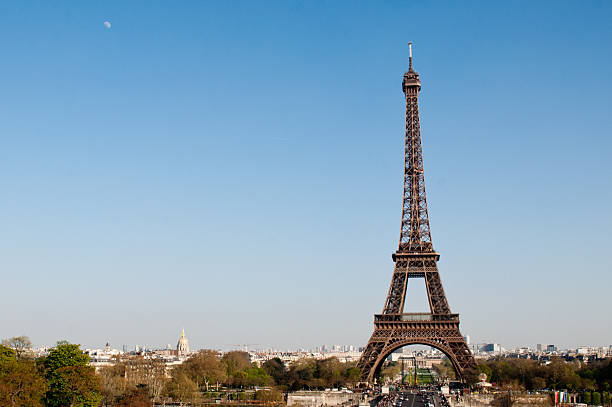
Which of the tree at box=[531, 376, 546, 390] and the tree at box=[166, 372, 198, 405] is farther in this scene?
the tree at box=[531, 376, 546, 390]

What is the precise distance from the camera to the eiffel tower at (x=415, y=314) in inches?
3142

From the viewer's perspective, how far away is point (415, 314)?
81375 millimetres

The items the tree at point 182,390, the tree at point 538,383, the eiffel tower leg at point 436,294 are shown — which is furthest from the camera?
the tree at point 538,383

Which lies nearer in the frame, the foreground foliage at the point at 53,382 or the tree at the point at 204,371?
the foreground foliage at the point at 53,382

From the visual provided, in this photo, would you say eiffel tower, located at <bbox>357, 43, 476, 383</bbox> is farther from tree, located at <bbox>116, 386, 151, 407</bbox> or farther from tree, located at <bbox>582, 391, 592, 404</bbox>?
tree, located at <bbox>116, 386, 151, 407</bbox>

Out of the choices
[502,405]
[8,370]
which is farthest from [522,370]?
[8,370]

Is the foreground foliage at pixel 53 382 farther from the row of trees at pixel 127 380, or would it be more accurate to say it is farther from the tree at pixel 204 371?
the tree at pixel 204 371

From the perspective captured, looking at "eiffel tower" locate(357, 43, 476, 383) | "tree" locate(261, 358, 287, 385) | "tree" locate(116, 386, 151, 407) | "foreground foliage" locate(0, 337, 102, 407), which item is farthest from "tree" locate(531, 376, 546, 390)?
"foreground foliage" locate(0, 337, 102, 407)

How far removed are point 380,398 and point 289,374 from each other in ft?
104

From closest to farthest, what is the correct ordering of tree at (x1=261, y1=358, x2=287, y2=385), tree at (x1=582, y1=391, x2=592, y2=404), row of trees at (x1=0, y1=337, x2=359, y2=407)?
1. row of trees at (x1=0, y1=337, x2=359, y2=407)
2. tree at (x1=582, y1=391, x2=592, y2=404)
3. tree at (x1=261, y1=358, x2=287, y2=385)

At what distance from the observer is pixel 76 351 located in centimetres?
6147

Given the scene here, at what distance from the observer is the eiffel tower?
262ft

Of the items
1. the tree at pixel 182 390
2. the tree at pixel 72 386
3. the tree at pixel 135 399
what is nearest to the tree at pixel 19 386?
the tree at pixel 72 386

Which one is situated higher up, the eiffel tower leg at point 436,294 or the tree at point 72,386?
the eiffel tower leg at point 436,294
